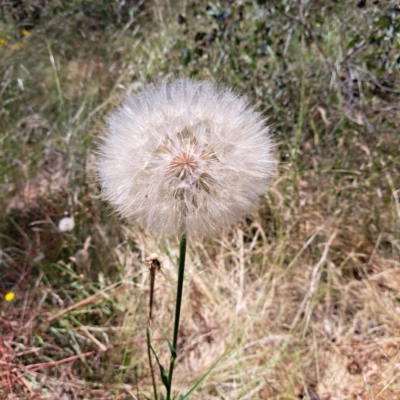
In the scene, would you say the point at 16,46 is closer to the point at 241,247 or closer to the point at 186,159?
the point at 241,247

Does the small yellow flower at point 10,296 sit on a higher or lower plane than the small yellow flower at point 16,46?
lower

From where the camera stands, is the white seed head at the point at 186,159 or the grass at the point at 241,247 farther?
the grass at the point at 241,247

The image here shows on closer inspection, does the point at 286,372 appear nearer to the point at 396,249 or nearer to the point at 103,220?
the point at 396,249

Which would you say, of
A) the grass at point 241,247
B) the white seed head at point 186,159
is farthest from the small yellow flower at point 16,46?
the white seed head at point 186,159

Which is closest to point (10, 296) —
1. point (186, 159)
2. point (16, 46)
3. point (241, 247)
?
point (241, 247)

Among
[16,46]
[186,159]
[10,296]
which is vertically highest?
[16,46]

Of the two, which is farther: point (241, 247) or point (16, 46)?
point (16, 46)

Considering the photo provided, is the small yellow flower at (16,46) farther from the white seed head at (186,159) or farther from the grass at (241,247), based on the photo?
the white seed head at (186,159)
